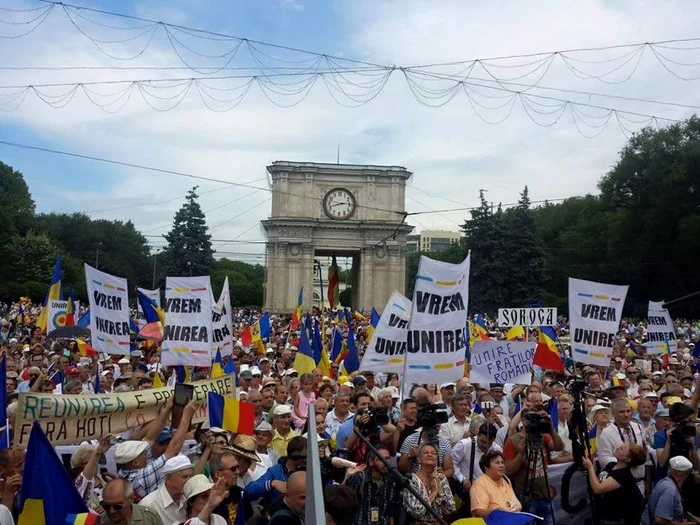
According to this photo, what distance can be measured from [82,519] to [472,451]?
13.5 feet

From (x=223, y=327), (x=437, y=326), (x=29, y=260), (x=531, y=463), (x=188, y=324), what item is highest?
(x=29, y=260)

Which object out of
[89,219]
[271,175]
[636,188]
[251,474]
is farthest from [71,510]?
[89,219]

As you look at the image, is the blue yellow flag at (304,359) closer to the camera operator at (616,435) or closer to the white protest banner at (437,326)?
the white protest banner at (437,326)

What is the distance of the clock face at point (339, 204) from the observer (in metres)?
73.8

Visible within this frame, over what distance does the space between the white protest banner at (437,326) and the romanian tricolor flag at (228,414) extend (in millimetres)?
2583

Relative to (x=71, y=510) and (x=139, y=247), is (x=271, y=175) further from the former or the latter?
(x=71, y=510)

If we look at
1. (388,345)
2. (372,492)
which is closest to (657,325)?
(388,345)

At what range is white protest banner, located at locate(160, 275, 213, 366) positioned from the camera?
13.5 metres

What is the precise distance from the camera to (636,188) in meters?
59.1

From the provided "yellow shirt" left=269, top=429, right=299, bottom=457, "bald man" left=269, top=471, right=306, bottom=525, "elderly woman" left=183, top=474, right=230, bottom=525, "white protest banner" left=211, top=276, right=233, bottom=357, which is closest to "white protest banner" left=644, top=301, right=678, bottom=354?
"white protest banner" left=211, top=276, right=233, bottom=357

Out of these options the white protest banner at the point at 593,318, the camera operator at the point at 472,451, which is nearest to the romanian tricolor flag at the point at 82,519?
the camera operator at the point at 472,451

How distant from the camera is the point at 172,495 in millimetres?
6137

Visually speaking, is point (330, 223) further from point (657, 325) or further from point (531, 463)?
point (531, 463)

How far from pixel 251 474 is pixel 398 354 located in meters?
6.94
